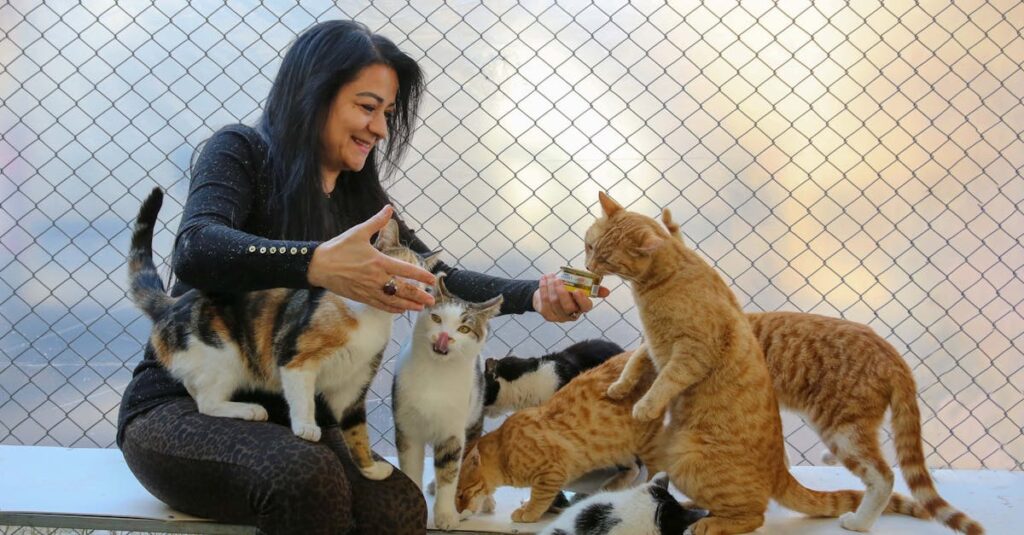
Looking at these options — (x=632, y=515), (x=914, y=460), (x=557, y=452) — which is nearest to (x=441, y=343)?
(x=557, y=452)

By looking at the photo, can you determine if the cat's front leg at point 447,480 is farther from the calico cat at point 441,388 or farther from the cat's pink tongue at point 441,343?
the cat's pink tongue at point 441,343

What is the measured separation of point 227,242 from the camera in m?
1.68

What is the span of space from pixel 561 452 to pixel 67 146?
2.11 m

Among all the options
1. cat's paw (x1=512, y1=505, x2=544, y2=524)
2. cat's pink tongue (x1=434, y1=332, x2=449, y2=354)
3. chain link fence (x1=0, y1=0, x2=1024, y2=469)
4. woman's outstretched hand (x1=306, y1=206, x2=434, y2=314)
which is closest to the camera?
woman's outstretched hand (x1=306, y1=206, x2=434, y2=314)

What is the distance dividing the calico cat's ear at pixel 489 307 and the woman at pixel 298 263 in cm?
10

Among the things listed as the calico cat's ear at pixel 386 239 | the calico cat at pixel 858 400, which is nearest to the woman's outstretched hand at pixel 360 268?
the calico cat's ear at pixel 386 239

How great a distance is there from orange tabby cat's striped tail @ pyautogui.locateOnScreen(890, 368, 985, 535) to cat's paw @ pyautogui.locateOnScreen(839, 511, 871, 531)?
0.14m

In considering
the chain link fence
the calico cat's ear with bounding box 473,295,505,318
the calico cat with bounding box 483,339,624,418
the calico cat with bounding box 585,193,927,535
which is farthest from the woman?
the chain link fence

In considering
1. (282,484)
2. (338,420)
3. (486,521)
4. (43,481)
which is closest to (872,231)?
(486,521)

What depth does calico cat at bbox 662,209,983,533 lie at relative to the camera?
6.88ft

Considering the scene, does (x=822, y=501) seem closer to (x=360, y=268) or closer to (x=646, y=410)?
(x=646, y=410)

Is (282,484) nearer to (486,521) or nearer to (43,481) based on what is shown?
(486,521)

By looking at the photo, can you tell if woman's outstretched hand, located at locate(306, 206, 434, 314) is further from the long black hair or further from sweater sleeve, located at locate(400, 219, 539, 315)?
sweater sleeve, located at locate(400, 219, 539, 315)

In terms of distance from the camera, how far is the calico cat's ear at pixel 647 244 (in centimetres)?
210
